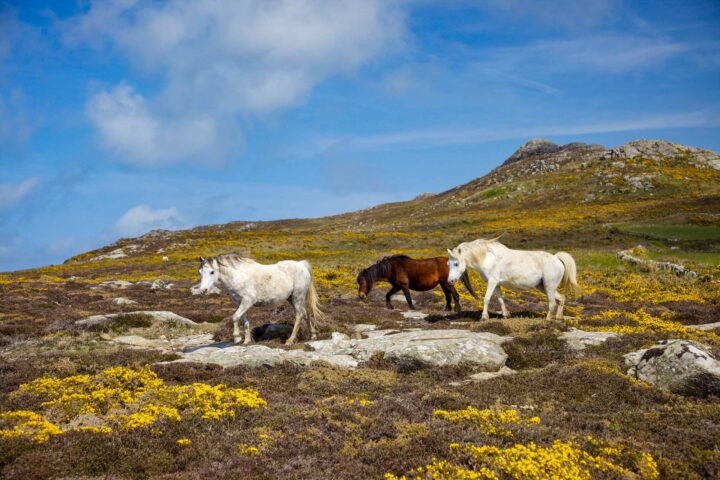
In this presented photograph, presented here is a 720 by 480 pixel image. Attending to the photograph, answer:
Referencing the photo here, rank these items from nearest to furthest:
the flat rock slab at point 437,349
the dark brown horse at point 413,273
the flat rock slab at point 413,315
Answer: the flat rock slab at point 437,349, the flat rock slab at point 413,315, the dark brown horse at point 413,273

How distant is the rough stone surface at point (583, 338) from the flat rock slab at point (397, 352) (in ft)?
5.98

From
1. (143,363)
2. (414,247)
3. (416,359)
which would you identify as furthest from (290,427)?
(414,247)

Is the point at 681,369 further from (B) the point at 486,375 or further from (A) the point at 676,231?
(A) the point at 676,231

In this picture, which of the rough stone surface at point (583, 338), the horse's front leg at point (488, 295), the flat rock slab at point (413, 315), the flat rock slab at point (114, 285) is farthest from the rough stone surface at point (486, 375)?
the flat rock slab at point (114, 285)

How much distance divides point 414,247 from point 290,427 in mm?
53734

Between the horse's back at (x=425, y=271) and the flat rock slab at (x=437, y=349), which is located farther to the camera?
the horse's back at (x=425, y=271)

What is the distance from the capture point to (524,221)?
74625 millimetres

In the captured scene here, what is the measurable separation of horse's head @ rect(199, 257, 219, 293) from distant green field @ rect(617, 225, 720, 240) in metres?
45.9

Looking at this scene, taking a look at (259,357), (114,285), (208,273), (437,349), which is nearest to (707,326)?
(437,349)

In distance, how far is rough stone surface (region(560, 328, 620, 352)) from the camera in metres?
13.8

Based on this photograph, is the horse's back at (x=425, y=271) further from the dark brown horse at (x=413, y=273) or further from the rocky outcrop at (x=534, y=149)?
the rocky outcrop at (x=534, y=149)

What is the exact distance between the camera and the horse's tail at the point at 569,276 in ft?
57.6

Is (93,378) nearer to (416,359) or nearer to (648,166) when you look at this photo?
(416,359)

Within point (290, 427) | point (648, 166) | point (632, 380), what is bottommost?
point (632, 380)
